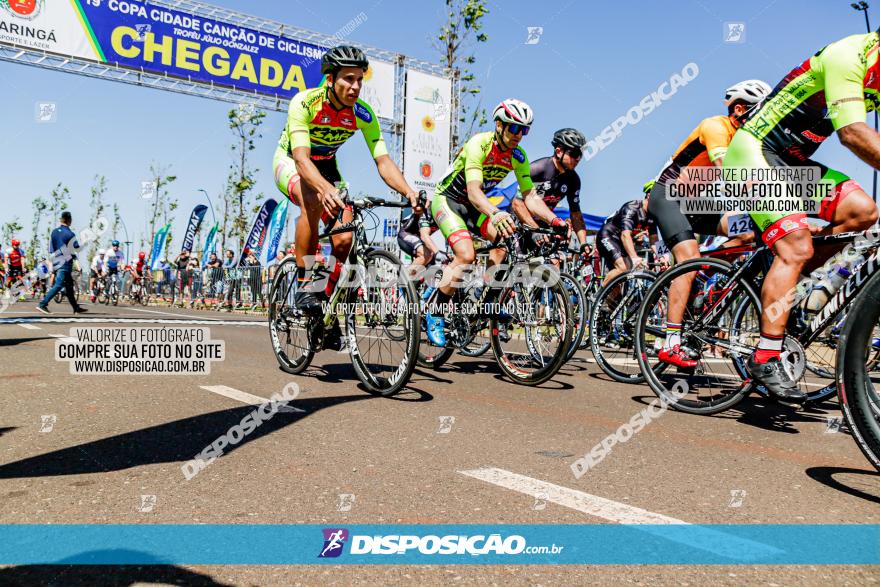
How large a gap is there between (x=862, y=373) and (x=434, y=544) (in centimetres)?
183

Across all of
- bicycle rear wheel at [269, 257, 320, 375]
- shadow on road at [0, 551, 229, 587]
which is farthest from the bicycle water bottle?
bicycle rear wheel at [269, 257, 320, 375]

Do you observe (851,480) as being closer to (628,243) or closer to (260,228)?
(628,243)

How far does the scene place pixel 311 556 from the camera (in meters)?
1.91

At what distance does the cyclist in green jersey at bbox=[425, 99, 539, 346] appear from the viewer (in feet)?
19.7

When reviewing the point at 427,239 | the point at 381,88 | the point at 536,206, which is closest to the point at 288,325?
the point at 536,206

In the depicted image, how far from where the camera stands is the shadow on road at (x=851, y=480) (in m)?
2.64

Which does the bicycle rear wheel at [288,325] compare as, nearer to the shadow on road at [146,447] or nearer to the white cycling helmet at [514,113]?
the shadow on road at [146,447]

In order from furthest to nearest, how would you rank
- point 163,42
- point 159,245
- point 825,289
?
point 159,245
point 163,42
point 825,289

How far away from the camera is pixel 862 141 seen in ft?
10.2

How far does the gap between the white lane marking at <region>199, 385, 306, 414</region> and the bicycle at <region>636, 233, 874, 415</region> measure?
2.52m

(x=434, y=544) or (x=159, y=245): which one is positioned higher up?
(x=159, y=245)

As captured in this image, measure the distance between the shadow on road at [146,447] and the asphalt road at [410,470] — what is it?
0.01 metres

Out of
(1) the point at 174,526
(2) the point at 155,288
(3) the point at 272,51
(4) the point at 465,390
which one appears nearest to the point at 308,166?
(4) the point at 465,390

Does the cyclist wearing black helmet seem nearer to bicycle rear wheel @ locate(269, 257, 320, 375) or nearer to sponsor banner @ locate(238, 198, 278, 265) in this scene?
bicycle rear wheel @ locate(269, 257, 320, 375)
